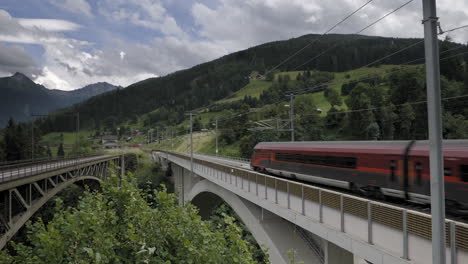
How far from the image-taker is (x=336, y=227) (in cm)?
989

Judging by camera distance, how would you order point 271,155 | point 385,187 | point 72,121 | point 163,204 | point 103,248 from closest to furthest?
point 103,248 < point 163,204 < point 385,187 < point 271,155 < point 72,121

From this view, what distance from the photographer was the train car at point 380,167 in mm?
10594

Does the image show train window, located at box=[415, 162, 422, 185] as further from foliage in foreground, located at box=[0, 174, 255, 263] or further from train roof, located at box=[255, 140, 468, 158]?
foliage in foreground, located at box=[0, 174, 255, 263]

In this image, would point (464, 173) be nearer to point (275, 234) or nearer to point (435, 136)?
point (435, 136)

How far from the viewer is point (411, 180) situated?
480 inches

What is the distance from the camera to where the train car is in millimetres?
10594

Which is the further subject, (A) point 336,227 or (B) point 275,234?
(B) point 275,234

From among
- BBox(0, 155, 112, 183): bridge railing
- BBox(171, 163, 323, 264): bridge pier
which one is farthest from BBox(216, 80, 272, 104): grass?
BBox(171, 163, 323, 264): bridge pier

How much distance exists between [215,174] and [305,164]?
9838mm

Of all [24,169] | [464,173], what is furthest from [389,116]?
[24,169]

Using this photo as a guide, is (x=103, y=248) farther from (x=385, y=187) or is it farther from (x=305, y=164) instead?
(x=305, y=164)

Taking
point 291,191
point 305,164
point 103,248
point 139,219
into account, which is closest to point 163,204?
point 139,219

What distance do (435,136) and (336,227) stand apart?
19.1ft


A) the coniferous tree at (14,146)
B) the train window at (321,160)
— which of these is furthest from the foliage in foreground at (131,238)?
the coniferous tree at (14,146)
